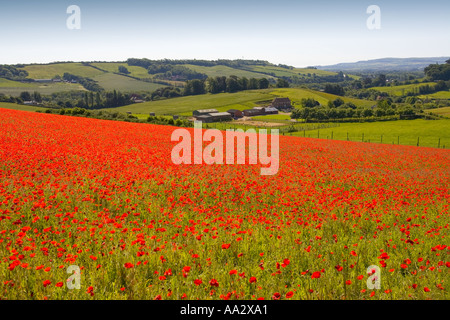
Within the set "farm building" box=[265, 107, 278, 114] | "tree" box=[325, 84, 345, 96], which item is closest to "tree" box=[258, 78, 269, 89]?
"tree" box=[325, 84, 345, 96]

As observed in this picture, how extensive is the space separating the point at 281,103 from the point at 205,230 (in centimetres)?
13913

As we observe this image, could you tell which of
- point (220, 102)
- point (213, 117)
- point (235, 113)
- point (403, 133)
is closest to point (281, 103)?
point (220, 102)

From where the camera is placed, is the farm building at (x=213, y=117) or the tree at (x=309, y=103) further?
the tree at (x=309, y=103)

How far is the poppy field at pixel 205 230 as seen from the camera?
486cm

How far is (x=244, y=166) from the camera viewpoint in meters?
15.7

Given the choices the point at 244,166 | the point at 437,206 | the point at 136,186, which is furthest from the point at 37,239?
the point at 437,206

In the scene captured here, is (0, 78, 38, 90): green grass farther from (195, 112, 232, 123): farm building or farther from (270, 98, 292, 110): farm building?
(270, 98, 292, 110): farm building

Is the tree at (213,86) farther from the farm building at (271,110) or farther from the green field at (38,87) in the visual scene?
the green field at (38,87)

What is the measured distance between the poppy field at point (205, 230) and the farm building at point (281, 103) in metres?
127

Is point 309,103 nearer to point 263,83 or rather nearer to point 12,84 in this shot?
point 263,83

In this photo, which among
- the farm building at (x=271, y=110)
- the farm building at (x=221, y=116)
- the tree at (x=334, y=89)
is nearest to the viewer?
the farm building at (x=221, y=116)

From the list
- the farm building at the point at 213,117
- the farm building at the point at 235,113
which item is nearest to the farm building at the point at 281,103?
the farm building at the point at 235,113

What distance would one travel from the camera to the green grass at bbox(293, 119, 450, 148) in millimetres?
56769
